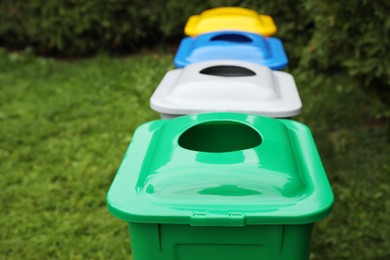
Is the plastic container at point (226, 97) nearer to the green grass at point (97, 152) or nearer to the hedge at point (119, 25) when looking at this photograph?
the green grass at point (97, 152)

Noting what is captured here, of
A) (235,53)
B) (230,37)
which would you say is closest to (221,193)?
(235,53)

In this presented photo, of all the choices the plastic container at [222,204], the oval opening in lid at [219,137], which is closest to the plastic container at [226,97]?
the oval opening in lid at [219,137]

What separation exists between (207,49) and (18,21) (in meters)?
3.69

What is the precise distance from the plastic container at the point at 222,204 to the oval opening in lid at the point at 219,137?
318 mm

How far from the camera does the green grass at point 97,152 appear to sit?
2.90 meters

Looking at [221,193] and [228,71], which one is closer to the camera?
[221,193]

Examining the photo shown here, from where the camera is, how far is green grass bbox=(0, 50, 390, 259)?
2.90 metres

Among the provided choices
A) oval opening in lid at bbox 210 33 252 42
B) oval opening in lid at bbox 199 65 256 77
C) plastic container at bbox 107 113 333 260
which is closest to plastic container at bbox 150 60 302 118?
oval opening in lid at bbox 199 65 256 77

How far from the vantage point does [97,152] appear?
382 centimetres

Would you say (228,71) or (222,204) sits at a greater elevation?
(222,204)

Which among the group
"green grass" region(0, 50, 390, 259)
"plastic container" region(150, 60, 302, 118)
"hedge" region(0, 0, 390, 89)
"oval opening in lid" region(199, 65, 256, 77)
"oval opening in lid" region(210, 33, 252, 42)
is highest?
"plastic container" region(150, 60, 302, 118)

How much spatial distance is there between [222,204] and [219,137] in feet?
1.84

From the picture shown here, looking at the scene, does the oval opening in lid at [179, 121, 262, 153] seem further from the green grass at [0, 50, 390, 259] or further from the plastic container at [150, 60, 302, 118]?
the green grass at [0, 50, 390, 259]

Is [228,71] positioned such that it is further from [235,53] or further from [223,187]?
[223,187]
